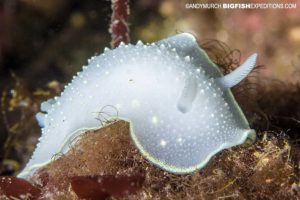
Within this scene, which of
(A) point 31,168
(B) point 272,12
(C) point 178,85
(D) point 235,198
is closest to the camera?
(D) point 235,198

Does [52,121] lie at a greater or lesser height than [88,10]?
lesser

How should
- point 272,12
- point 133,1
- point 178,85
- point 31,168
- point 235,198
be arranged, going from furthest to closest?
point 133,1
point 272,12
point 31,168
point 178,85
point 235,198

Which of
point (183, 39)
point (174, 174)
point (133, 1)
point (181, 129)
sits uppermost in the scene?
point (133, 1)

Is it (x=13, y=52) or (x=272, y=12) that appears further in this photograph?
(x=13, y=52)

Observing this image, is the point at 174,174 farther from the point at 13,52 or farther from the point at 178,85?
the point at 13,52

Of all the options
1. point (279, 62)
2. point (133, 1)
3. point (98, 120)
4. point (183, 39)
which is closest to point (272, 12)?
point (279, 62)

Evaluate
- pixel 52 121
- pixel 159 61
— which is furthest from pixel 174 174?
pixel 52 121

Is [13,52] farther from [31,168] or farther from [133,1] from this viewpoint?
[31,168]
